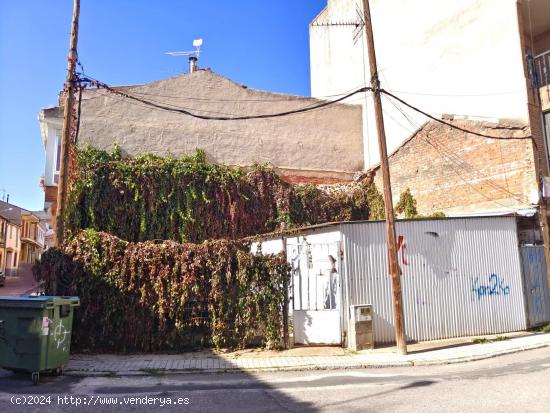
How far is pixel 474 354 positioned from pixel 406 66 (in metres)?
14.1

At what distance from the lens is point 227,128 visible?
65.3 ft

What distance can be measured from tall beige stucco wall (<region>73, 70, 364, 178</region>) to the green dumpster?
11.2 metres

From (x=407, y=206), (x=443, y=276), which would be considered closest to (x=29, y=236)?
(x=407, y=206)

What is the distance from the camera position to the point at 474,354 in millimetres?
9570

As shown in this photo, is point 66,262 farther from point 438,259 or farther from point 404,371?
point 438,259

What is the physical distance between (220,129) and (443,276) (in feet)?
39.1

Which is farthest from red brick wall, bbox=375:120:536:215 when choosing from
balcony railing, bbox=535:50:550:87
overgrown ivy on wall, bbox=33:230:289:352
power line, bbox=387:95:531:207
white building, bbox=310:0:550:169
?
overgrown ivy on wall, bbox=33:230:289:352

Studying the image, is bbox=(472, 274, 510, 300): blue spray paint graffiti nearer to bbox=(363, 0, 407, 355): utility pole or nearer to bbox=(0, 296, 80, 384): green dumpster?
bbox=(363, 0, 407, 355): utility pole

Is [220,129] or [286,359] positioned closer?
[286,359]

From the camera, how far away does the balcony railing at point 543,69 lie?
48.4ft

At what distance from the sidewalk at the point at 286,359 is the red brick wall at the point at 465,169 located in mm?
5298

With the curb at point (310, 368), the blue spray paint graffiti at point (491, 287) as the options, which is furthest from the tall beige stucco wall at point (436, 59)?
the curb at point (310, 368)

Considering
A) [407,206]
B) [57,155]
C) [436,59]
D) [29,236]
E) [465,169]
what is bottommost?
[407,206]

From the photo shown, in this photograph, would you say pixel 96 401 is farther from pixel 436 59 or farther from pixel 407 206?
pixel 436 59
